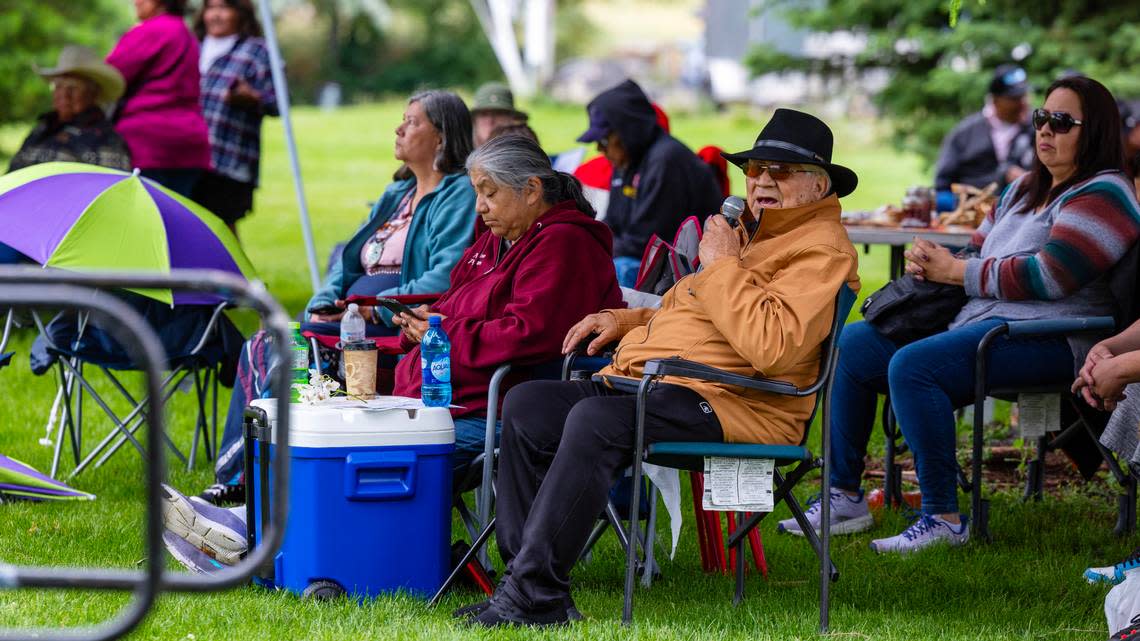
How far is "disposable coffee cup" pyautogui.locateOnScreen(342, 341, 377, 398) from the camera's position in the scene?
4297mm

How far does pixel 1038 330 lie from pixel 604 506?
1.54 meters

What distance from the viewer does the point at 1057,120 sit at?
4570 mm

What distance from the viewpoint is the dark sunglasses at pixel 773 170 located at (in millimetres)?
4000

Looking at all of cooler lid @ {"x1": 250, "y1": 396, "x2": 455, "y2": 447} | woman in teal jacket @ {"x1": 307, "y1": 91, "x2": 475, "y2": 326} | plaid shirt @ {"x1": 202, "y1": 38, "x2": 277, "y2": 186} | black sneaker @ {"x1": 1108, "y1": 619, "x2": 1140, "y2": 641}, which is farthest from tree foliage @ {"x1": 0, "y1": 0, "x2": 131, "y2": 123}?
black sneaker @ {"x1": 1108, "y1": 619, "x2": 1140, "y2": 641}

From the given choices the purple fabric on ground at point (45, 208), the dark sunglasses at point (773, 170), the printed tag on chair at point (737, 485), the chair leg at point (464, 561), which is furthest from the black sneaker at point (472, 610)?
the purple fabric on ground at point (45, 208)

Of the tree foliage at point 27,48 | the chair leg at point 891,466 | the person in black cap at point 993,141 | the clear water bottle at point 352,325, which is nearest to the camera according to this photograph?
the clear water bottle at point 352,325

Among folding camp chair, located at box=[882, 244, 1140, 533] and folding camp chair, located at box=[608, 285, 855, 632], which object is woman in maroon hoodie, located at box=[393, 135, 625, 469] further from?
folding camp chair, located at box=[882, 244, 1140, 533]

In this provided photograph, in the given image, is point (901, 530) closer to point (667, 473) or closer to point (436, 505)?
point (667, 473)

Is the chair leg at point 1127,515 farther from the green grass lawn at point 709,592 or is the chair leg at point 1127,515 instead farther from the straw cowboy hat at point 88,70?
the straw cowboy hat at point 88,70

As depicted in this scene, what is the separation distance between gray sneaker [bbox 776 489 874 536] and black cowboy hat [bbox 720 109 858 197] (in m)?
1.33

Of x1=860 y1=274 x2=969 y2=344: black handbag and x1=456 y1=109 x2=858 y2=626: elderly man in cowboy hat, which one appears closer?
x1=456 y1=109 x2=858 y2=626: elderly man in cowboy hat

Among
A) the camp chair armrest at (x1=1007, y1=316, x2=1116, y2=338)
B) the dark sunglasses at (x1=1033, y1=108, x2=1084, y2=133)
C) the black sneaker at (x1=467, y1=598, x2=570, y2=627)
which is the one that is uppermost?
the dark sunglasses at (x1=1033, y1=108, x2=1084, y2=133)

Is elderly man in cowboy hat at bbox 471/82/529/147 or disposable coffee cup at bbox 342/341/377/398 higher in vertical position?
elderly man in cowboy hat at bbox 471/82/529/147

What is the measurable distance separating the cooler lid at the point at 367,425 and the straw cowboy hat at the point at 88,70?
3.71m
